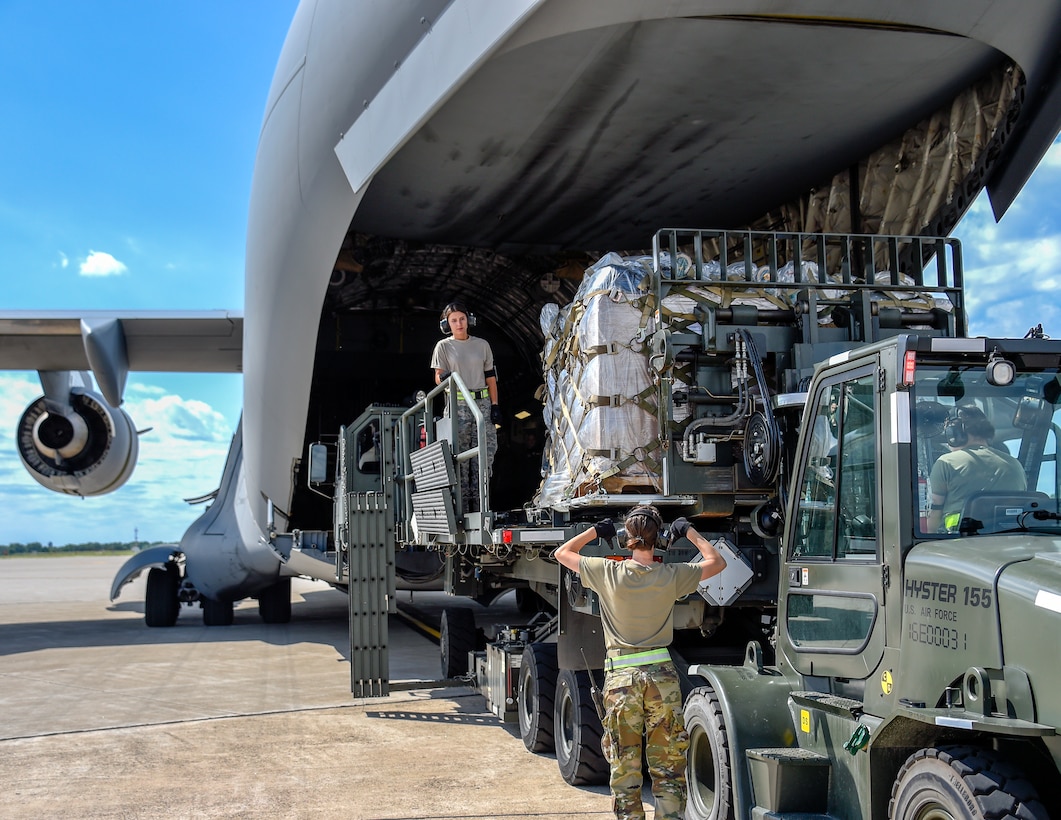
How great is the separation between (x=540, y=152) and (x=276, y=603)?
10.5 m

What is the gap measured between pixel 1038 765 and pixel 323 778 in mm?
4660

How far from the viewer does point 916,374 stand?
11.8ft

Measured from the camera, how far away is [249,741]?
7.68m

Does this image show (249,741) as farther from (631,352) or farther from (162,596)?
(162,596)

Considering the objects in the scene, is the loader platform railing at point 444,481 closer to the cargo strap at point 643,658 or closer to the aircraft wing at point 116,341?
the cargo strap at point 643,658

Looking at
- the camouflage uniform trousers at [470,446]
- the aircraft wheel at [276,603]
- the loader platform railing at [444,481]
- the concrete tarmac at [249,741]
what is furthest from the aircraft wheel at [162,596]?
the camouflage uniform trousers at [470,446]

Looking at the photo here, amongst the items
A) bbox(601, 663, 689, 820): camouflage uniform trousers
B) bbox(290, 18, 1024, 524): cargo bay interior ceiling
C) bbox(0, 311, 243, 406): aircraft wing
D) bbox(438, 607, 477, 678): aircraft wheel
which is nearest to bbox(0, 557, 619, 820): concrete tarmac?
bbox(438, 607, 477, 678): aircraft wheel

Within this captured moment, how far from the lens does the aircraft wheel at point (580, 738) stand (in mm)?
6012

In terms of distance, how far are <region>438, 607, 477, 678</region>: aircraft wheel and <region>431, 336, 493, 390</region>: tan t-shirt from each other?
2.47 meters

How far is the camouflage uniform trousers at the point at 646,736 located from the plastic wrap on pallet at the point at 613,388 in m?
1.77

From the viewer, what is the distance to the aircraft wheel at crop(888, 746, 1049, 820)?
277 cm

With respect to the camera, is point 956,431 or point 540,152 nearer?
point 956,431

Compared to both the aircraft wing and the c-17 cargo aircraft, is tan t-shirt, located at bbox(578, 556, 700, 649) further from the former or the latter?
the aircraft wing

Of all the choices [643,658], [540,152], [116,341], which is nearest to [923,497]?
[643,658]
